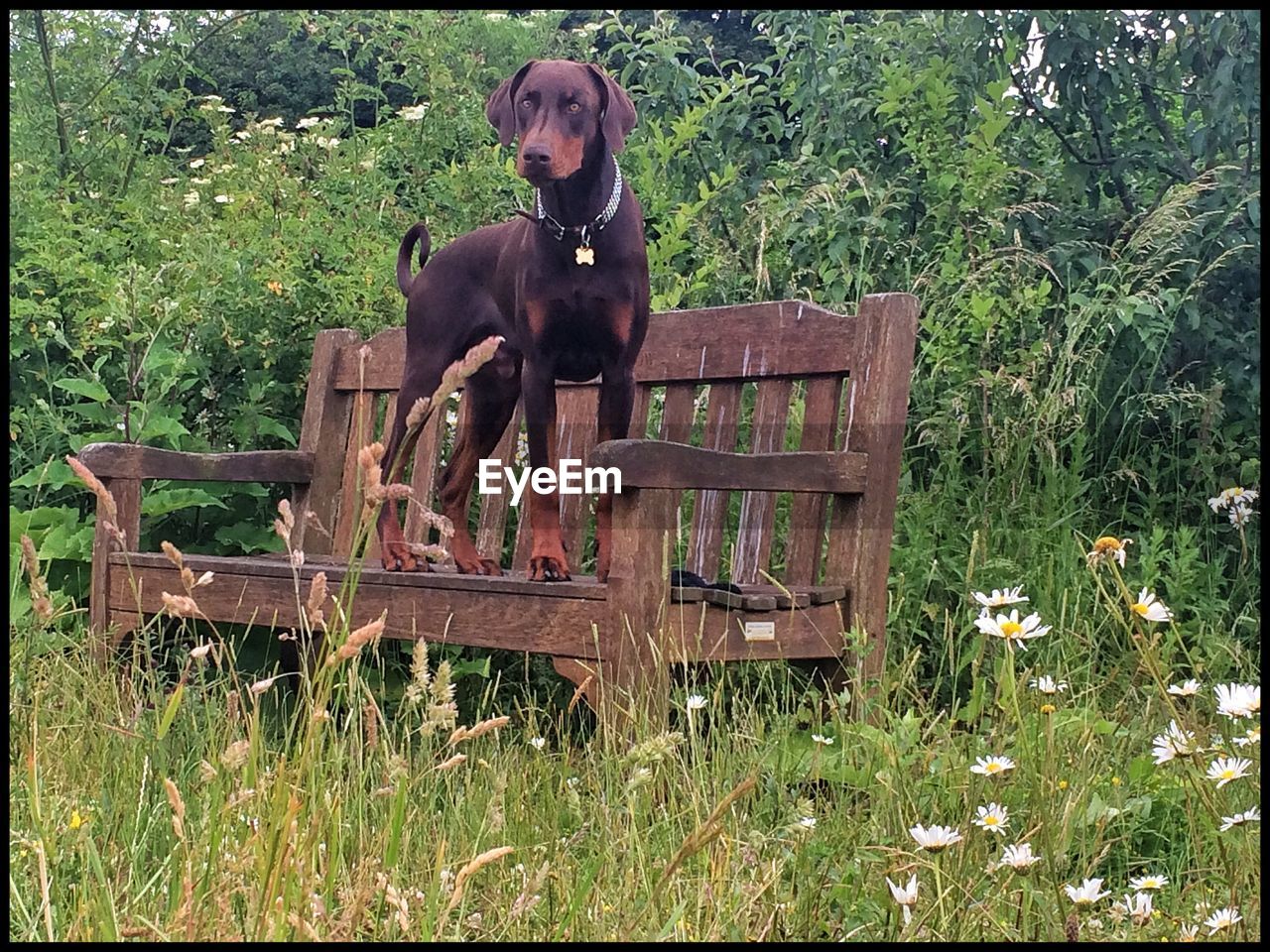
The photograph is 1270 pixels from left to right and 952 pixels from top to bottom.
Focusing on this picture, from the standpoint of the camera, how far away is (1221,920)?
53.7 inches

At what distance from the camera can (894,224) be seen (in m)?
3.92

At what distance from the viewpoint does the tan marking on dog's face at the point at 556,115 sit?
233 cm

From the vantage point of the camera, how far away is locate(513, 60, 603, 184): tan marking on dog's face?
2.33m

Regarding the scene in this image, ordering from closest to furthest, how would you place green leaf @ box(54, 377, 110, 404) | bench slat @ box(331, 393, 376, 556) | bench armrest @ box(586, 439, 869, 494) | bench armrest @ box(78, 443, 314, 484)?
bench armrest @ box(586, 439, 869, 494) < bench armrest @ box(78, 443, 314, 484) < bench slat @ box(331, 393, 376, 556) < green leaf @ box(54, 377, 110, 404)

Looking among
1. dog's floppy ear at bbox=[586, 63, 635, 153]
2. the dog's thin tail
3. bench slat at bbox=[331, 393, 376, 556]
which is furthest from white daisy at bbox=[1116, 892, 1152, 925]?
bench slat at bbox=[331, 393, 376, 556]

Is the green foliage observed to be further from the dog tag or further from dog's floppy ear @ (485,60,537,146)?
dog's floppy ear @ (485,60,537,146)

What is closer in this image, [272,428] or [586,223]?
[586,223]

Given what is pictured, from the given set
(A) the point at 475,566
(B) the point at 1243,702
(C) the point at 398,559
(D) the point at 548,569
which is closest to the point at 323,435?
(C) the point at 398,559

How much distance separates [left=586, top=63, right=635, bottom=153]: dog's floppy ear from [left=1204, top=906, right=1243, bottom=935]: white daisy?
1635mm

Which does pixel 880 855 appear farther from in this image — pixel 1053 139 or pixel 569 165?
pixel 1053 139

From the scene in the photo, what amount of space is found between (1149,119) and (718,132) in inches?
52.2

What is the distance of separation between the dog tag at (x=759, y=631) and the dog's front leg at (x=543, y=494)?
0.37m

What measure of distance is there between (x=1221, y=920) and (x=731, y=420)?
2033 mm

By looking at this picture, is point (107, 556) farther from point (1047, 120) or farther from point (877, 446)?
point (1047, 120)
